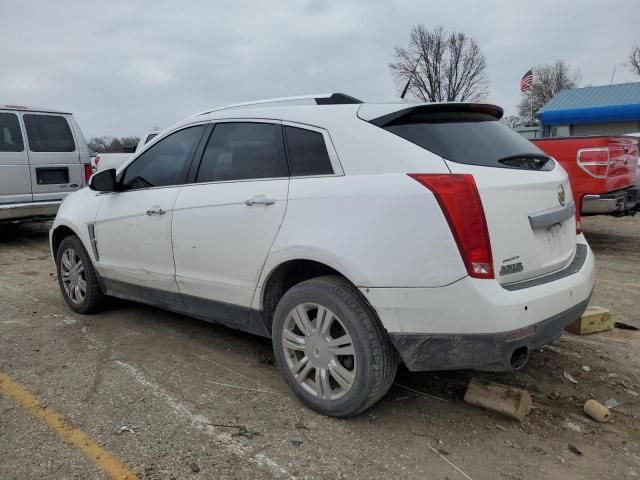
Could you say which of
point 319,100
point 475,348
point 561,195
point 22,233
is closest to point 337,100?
point 319,100

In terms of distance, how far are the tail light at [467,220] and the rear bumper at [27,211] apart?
7.59 metres

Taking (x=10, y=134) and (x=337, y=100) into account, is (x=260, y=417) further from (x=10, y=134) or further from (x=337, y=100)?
(x=10, y=134)

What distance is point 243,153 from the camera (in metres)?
3.47

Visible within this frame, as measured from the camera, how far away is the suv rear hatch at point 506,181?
8.50 feet

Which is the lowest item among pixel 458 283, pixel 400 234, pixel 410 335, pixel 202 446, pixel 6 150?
pixel 202 446

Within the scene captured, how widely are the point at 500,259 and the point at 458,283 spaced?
25cm

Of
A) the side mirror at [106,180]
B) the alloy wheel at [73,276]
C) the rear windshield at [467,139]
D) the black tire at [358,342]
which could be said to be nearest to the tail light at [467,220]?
the rear windshield at [467,139]

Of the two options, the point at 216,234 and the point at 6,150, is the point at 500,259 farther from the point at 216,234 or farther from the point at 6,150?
the point at 6,150

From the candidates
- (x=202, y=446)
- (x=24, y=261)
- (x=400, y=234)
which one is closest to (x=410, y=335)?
(x=400, y=234)

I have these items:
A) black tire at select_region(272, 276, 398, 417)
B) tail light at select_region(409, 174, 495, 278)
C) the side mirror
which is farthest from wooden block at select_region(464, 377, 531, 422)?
the side mirror

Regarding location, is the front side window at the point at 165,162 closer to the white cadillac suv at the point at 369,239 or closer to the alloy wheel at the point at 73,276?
the white cadillac suv at the point at 369,239

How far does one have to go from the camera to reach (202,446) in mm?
2766

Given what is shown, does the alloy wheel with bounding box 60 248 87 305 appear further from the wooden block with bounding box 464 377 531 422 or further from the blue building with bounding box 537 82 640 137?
the blue building with bounding box 537 82 640 137

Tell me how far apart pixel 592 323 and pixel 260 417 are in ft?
8.62
